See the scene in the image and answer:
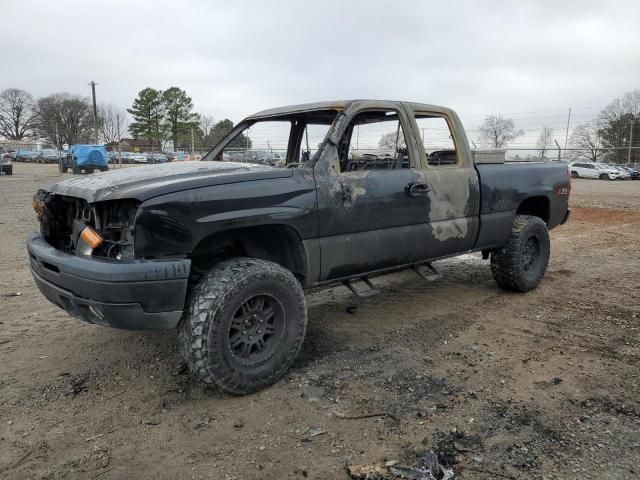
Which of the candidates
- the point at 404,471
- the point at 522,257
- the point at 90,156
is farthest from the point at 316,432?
the point at 90,156

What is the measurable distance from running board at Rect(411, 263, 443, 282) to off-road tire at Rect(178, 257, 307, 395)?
159 cm

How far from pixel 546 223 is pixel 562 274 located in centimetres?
93

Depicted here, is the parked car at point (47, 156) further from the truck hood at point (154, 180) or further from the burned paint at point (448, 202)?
the burned paint at point (448, 202)

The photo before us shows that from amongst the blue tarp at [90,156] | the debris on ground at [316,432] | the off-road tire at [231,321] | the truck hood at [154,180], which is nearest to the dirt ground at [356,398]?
the debris on ground at [316,432]

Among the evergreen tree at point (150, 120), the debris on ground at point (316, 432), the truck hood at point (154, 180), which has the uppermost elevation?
the evergreen tree at point (150, 120)

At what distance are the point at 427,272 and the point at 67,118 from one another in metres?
78.1

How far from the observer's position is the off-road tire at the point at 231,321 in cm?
309

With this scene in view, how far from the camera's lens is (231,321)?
10.4ft

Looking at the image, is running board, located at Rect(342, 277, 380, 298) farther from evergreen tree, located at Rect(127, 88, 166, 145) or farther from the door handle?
evergreen tree, located at Rect(127, 88, 166, 145)

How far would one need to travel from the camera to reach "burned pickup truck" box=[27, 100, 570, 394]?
118 inches

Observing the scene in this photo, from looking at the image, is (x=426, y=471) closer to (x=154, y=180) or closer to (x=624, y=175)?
(x=154, y=180)

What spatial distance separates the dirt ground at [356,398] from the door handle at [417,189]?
47.2 inches

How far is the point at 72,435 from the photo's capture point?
2.87 metres

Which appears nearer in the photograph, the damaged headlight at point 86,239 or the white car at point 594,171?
the damaged headlight at point 86,239
